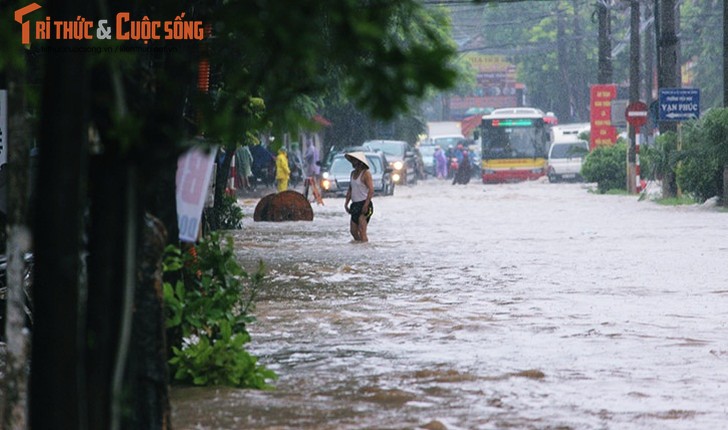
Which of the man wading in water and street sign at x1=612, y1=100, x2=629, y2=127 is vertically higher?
street sign at x1=612, y1=100, x2=629, y2=127

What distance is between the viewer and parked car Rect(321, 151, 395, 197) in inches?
1871

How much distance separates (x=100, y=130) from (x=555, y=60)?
289 ft

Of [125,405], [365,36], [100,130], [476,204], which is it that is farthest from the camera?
[476,204]

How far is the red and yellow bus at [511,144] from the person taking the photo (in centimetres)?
6269

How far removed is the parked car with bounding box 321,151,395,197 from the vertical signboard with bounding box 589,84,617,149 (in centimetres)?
893

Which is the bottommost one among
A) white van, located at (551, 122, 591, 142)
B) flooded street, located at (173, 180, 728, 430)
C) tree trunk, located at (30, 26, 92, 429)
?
flooded street, located at (173, 180, 728, 430)

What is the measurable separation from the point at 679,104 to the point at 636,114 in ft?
21.4

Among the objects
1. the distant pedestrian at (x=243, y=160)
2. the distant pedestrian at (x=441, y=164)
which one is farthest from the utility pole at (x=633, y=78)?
the distant pedestrian at (x=441, y=164)

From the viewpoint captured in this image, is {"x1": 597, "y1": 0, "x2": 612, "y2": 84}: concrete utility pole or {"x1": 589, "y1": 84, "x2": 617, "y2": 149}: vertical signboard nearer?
{"x1": 597, "y1": 0, "x2": 612, "y2": 84}: concrete utility pole

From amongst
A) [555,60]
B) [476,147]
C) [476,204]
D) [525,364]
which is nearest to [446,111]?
[555,60]

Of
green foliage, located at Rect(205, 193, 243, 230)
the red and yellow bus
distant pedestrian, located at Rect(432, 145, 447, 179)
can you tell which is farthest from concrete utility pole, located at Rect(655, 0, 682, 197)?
distant pedestrian, located at Rect(432, 145, 447, 179)

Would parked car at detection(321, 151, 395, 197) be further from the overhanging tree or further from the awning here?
the awning

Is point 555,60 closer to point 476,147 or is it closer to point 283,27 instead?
point 476,147

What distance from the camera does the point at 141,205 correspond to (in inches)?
225
